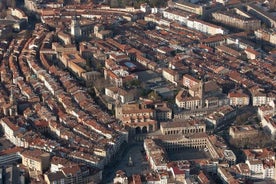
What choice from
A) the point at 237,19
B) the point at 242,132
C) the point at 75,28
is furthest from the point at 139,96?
the point at 237,19

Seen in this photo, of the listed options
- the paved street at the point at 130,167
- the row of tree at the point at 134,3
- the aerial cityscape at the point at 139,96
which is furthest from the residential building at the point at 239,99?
the row of tree at the point at 134,3

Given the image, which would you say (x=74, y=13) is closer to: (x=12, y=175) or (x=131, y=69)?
(x=131, y=69)

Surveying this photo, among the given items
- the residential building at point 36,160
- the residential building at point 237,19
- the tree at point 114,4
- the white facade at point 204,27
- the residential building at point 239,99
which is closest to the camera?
the residential building at point 36,160

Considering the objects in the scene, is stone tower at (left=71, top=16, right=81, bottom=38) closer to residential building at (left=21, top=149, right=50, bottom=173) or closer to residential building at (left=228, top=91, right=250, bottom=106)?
residential building at (left=228, top=91, right=250, bottom=106)

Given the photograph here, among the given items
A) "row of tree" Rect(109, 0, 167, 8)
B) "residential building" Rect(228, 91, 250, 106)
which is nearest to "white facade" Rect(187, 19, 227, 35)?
"row of tree" Rect(109, 0, 167, 8)

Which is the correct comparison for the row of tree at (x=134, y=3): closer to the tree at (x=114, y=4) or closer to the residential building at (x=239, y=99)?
the tree at (x=114, y=4)

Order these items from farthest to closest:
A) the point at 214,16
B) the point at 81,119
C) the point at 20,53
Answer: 1. the point at 214,16
2. the point at 20,53
3. the point at 81,119

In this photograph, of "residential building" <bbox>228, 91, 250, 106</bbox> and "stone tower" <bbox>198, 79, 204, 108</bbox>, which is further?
"residential building" <bbox>228, 91, 250, 106</bbox>

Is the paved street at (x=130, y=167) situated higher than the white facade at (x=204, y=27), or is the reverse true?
the white facade at (x=204, y=27)

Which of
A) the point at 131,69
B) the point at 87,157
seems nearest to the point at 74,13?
the point at 131,69
